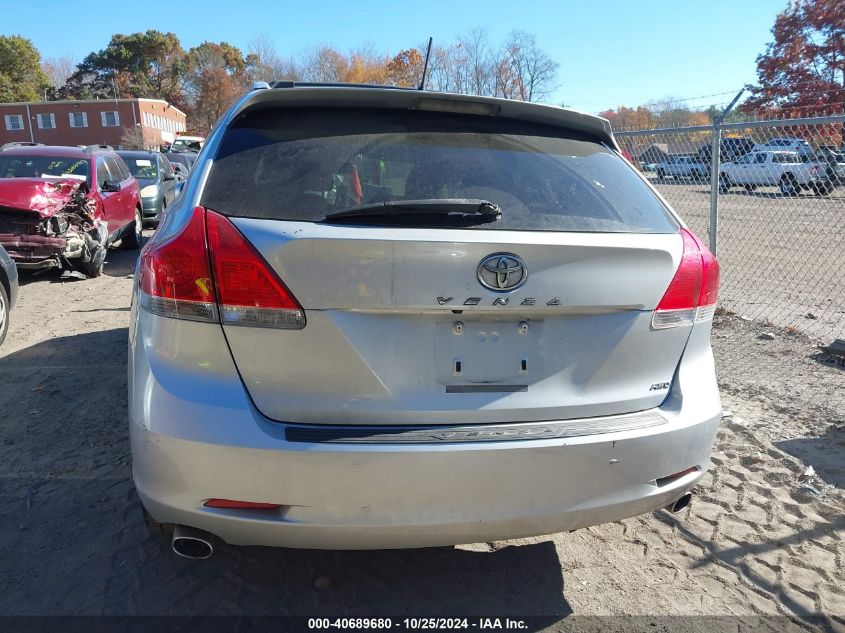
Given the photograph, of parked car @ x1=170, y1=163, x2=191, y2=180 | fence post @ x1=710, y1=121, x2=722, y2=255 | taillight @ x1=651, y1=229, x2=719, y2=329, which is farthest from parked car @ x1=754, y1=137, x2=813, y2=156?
parked car @ x1=170, y1=163, x2=191, y2=180

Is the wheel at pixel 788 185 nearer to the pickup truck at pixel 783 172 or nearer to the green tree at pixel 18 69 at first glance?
the pickup truck at pixel 783 172

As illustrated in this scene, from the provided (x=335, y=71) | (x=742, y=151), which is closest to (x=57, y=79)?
(x=335, y=71)

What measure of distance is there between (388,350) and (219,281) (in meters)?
0.57

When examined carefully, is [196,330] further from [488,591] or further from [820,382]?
[820,382]

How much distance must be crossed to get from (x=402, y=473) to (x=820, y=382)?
427 cm

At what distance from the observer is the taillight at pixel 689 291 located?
2326 millimetres

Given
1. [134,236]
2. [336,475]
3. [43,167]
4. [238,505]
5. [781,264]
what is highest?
[43,167]

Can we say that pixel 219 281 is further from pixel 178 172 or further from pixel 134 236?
pixel 178 172

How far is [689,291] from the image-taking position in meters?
2.38

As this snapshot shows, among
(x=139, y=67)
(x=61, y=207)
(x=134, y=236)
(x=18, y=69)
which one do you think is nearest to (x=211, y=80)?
(x=139, y=67)

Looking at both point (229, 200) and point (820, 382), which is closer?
point (229, 200)

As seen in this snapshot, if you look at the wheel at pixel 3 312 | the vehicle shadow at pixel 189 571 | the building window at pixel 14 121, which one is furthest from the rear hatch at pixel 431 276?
the building window at pixel 14 121

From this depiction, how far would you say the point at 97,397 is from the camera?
454cm

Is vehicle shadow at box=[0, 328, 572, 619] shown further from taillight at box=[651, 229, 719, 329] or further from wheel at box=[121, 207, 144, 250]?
wheel at box=[121, 207, 144, 250]
